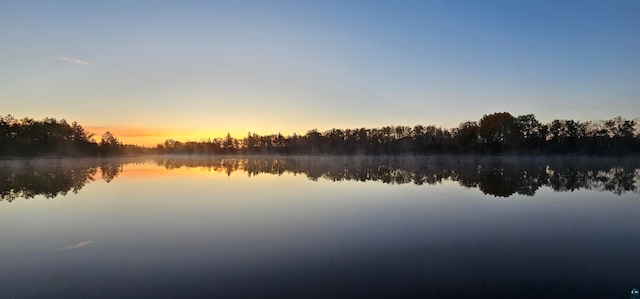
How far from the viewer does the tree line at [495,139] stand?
67562mm

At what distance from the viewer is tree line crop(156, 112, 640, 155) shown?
67562 mm

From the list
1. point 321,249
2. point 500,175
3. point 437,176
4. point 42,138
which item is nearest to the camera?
point 321,249

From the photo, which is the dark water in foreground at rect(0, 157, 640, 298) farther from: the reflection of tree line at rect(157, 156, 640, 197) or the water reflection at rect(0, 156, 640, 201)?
the reflection of tree line at rect(157, 156, 640, 197)

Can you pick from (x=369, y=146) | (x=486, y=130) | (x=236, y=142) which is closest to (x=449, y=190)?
(x=486, y=130)

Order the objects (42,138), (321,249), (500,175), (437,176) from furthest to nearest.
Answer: (42,138) < (500,175) < (437,176) < (321,249)

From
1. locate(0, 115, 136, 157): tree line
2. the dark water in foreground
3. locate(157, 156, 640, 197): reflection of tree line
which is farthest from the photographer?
locate(0, 115, 136, 157): tree line

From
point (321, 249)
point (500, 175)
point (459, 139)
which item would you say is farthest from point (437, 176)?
point (459, 139)

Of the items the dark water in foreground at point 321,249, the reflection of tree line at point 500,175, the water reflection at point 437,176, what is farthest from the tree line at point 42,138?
the dark water in foreground at point 321,249

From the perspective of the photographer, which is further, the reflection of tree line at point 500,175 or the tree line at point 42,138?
the tree line at point 42,138

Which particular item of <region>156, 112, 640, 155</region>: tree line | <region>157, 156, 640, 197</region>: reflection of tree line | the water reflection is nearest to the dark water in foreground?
the water reflection

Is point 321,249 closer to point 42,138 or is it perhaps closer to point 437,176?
point 437,176

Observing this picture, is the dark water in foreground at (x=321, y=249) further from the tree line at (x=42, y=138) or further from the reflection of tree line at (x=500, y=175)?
the tree line at (x=42, y=138)

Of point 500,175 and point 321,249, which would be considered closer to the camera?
point 321,249

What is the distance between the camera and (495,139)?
7394cm
